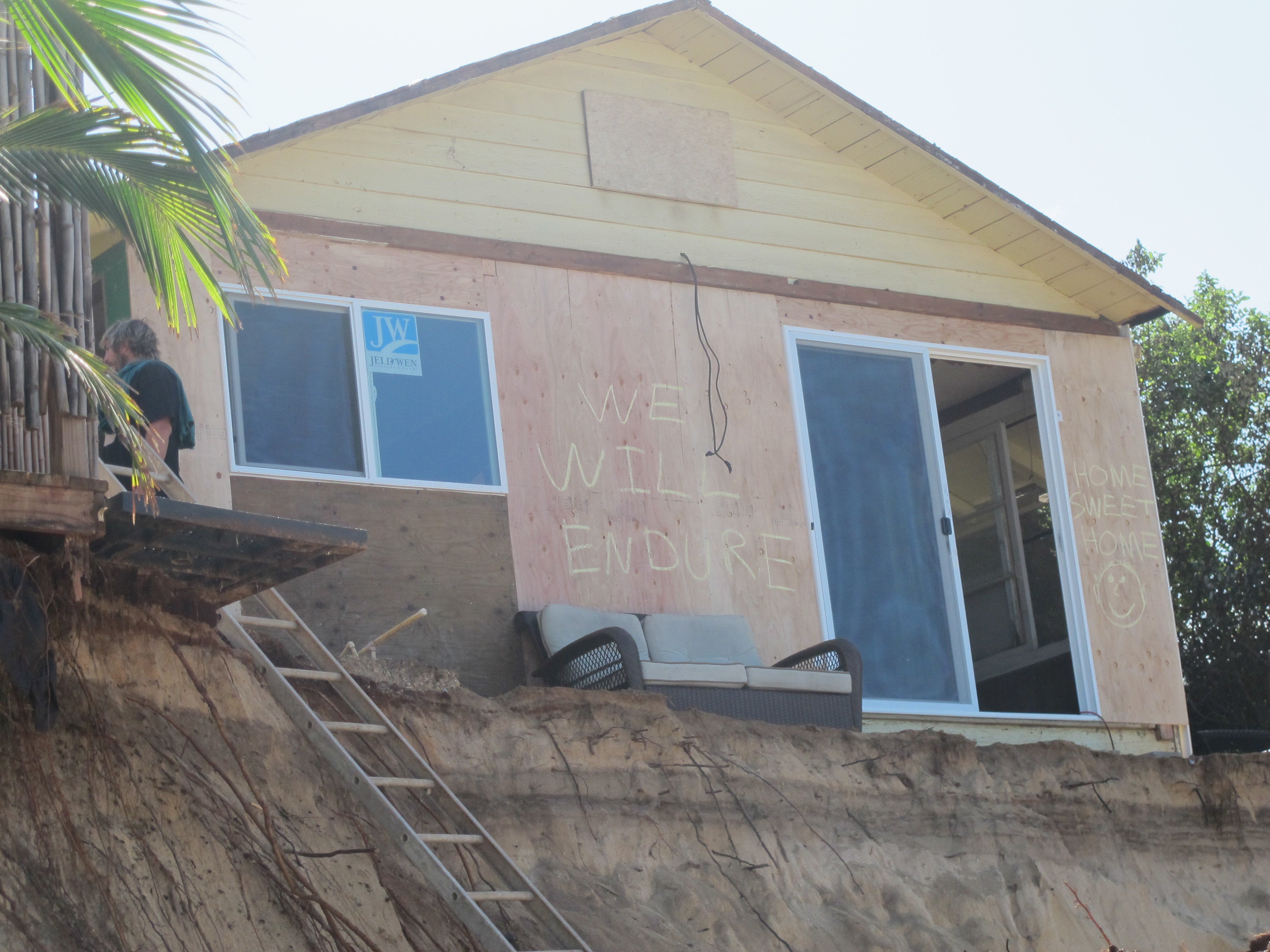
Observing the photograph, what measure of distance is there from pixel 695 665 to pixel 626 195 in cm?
298

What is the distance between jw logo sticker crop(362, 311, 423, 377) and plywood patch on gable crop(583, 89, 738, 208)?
1.54 m

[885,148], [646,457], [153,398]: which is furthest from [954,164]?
[153,398]

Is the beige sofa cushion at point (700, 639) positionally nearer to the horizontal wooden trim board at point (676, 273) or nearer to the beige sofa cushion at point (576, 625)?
the beige sofa cushion at point (576, 625)

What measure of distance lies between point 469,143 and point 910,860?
4.40m

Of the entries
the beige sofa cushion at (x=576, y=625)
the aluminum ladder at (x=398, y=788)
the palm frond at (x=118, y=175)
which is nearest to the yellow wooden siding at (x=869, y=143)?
the beige sofa cushion at (x=576, y=625)

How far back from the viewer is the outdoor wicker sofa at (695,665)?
7.69 m

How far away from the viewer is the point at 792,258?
9.84 meters

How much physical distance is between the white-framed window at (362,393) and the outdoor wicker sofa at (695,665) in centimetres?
89

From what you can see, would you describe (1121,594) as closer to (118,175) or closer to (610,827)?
(610,827)

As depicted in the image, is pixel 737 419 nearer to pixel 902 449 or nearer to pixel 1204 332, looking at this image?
pixel 902 449

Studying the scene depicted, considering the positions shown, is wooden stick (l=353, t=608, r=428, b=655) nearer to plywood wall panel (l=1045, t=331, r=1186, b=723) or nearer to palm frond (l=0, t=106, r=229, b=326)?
palm frond (l=0, t=106, r=229, b=326)

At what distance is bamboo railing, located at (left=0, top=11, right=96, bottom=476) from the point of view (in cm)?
555

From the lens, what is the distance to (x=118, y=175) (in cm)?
551

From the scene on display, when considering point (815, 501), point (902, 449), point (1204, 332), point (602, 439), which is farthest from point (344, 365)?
point (1204, 332)
